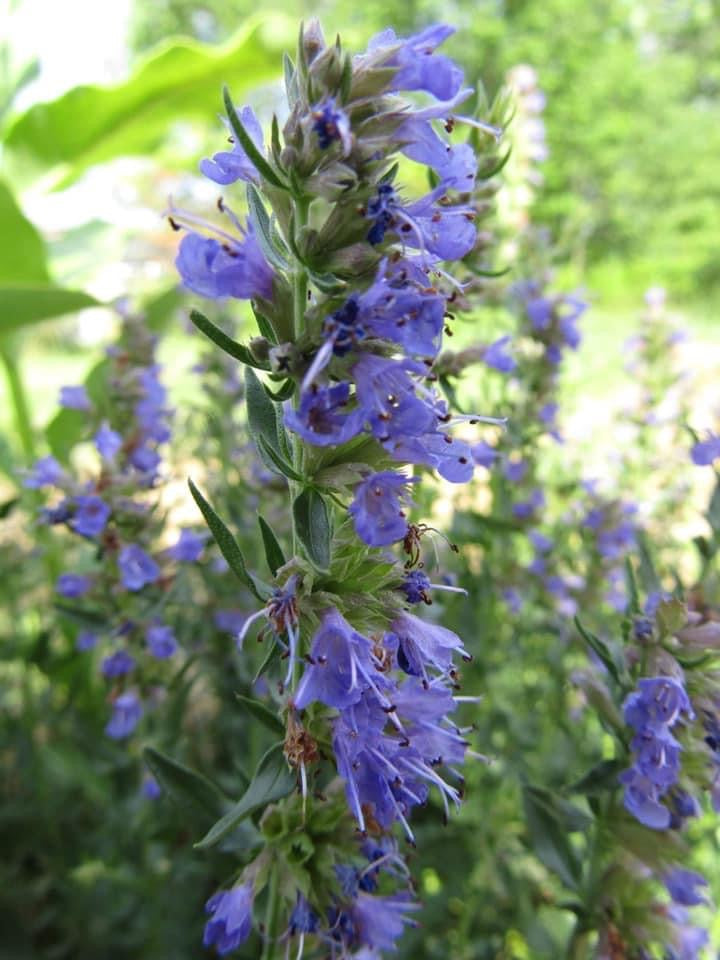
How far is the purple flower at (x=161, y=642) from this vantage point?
72.8 inches

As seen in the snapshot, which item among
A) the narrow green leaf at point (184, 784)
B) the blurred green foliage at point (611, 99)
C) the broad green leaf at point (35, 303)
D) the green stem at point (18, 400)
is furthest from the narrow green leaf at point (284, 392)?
the blurred green foliage at point (611, 99)

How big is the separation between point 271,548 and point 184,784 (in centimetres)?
50

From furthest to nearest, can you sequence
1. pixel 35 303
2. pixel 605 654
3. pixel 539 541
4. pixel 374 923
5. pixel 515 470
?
pixel 35 303
pixel 539 541
pixel 515 470
pixel 605 654
pixel 374 923

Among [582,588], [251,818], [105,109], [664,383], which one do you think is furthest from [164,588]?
[105,109]

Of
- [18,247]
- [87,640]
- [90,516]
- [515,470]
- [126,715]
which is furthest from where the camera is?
[18,247]

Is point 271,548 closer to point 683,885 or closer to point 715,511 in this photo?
point 715,511

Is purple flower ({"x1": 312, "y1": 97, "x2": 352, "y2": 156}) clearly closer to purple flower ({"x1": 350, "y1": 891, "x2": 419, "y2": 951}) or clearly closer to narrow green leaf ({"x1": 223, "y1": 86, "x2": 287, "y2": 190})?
narrow green leaf ({"x1": 223, "y1": 86, "x2": 287, "y2": 190})

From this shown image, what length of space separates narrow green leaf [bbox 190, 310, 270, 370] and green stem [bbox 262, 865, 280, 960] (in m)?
0.76

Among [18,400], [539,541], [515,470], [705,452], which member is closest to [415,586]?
[705,452]

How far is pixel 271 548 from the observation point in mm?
1096

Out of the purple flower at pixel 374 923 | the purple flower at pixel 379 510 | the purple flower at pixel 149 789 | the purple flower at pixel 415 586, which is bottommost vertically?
the purple flower at pixel 149 789

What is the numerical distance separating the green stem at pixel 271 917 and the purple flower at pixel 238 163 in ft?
3.25

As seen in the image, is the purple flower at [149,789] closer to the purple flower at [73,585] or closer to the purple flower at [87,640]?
the purple flower at [87,640]

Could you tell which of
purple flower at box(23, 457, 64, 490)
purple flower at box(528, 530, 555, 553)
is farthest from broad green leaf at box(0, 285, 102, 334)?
purple flower at box(528, 530, 555, 553)
